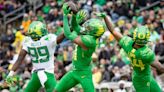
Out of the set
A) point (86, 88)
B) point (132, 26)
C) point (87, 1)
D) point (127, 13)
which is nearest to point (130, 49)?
point (86, 88)

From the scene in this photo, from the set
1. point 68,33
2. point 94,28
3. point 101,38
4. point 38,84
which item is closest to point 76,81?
point 38,84

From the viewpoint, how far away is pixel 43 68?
12617 mm

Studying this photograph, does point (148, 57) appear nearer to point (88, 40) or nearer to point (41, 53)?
point (88, 40)

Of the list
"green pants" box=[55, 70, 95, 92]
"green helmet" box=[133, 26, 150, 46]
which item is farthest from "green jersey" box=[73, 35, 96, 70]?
"green helmet" box=[133, 26, 150, 46]

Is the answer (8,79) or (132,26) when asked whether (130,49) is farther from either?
(132,26)

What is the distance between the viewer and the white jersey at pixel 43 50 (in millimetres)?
12516

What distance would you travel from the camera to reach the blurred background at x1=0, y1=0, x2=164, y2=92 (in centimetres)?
1738

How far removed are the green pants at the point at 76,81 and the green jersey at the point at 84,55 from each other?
0.12 m

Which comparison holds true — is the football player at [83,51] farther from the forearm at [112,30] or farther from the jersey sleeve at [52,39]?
the jersey sleeve at [52,39]

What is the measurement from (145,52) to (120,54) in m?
6.44

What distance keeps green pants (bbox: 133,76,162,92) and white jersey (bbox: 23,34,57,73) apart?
1.74 metres

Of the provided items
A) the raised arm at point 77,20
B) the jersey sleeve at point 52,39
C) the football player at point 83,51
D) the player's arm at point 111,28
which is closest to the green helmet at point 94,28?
the football player at point 83,51

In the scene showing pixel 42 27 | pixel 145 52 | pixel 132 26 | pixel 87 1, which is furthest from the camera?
pixel 87 1

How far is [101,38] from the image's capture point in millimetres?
19547
